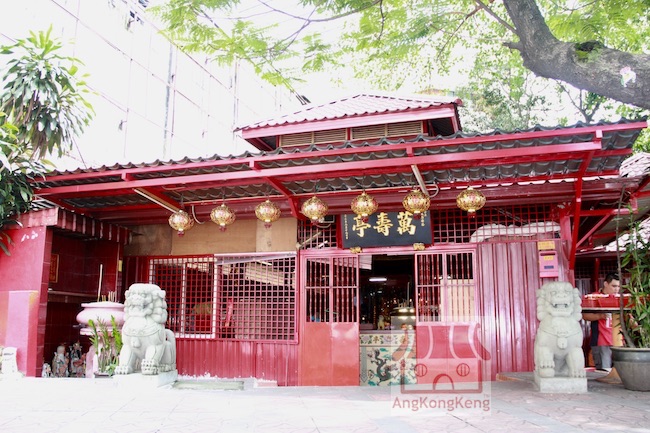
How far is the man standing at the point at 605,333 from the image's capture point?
9.23 metres

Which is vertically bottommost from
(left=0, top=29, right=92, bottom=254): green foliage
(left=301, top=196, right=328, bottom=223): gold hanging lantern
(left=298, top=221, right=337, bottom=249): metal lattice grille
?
(left=298, top=221, right=337, bottom=249): metal lattice grille

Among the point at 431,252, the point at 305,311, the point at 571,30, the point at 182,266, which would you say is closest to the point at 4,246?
the point at 182,266

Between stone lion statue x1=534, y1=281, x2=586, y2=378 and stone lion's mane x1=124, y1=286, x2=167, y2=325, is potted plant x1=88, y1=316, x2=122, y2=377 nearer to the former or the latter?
stone lion's mane x1=124, y1=286, x2=167, y2=325

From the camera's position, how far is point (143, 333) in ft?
22.2

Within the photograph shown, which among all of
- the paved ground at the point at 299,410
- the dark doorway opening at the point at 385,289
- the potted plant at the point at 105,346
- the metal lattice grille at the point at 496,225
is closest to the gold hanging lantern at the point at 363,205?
the metal lattice grille at the point at 496,225

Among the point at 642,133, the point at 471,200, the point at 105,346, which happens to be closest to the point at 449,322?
the point at 471,200

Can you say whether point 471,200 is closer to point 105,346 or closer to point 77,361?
point 105,346

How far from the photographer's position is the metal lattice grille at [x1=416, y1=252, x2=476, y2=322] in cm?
812

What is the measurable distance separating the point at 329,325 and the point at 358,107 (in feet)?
11.9

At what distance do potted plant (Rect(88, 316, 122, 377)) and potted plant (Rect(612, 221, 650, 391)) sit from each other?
670cm

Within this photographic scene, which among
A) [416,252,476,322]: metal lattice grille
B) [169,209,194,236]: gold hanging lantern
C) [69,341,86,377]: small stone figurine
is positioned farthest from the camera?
[69,341,86,377]: small stone figurine

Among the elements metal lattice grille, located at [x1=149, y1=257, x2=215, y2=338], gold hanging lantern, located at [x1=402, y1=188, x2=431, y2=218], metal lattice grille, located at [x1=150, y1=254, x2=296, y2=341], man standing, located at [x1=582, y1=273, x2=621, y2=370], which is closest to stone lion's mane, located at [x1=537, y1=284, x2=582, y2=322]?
gold hanging lantern, located at [x1=402, y1=188, x2=431, y2=218]

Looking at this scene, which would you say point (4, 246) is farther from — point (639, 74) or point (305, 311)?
point (639, 74)

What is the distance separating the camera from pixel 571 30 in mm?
5535
